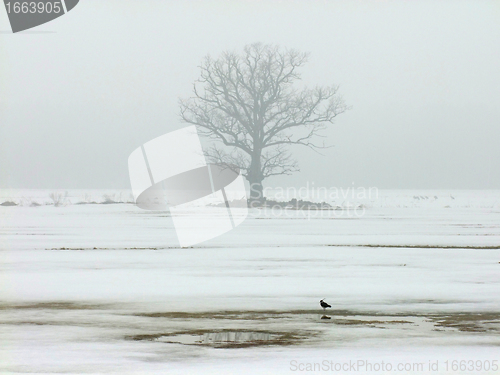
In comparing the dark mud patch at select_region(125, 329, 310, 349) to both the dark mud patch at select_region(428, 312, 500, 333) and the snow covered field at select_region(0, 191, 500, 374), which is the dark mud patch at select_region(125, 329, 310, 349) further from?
the dark mud patch at select_region(428, 312, 500, 333)

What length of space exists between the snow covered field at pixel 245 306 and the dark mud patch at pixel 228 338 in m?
0.02

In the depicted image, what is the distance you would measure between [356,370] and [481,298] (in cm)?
477

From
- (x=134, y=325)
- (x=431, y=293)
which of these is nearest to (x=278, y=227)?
(x=431, y=293)

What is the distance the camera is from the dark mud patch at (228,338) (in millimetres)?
7866

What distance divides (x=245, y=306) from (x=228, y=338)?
7.30 feet

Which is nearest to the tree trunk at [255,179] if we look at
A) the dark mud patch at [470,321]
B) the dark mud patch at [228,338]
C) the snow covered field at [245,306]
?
the snow covered field at [245,306]

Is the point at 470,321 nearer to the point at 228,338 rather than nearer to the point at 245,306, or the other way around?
the point at 245,306

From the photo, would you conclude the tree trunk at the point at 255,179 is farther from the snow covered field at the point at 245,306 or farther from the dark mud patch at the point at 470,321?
the dark mud patch at the point at 470,321

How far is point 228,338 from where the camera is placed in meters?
8.16

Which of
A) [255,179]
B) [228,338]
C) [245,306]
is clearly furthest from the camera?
[255,179]

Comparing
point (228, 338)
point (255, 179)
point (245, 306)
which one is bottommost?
point (228, 338)

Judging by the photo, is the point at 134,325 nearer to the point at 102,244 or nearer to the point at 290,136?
the point at 102,244

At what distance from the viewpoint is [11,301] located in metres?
10.8

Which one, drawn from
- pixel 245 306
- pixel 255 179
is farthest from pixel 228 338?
pixel 255 179
